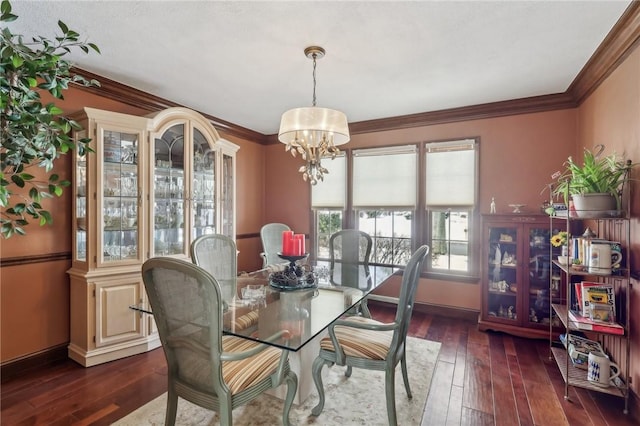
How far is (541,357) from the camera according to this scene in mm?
2805

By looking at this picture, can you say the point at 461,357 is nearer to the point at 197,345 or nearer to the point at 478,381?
the point at 478,381

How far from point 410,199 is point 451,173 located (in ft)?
1.87

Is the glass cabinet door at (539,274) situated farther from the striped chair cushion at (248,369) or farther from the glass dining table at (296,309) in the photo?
the striped chair cushion at (248,369)

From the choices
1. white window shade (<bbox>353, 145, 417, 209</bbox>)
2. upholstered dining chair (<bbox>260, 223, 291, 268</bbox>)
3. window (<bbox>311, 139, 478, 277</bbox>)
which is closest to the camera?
upholstered dining chair (<bbox>260, 223, 291, 268</bbox>)

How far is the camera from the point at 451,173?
3744mm

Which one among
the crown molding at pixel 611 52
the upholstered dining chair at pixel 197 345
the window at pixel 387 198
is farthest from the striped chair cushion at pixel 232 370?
the crown molding at pixel 611 52

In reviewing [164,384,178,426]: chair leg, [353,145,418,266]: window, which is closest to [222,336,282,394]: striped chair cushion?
[164,384,178,426]: chair leg

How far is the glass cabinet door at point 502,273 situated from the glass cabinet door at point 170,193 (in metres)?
3.27

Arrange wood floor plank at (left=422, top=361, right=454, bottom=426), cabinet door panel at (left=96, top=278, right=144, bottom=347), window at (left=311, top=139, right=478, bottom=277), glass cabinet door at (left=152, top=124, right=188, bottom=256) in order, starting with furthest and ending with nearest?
window at (left=311, top=139, right=478, bottom=277) → glass cabinet door at (left=152, top=124, right=188, bottom=256) → cabinet door panel at (left=96, top=278, right=144, bottom=347) → wood floor plank at (left=422, top=361, right=454, bottom=426)

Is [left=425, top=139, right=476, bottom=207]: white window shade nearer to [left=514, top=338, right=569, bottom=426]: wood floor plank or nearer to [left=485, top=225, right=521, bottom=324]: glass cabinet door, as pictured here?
[left=485, top=225, right=521, bottom=324]: glass cabinet door

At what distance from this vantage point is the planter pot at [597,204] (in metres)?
2.16

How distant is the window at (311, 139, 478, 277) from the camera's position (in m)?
3.72

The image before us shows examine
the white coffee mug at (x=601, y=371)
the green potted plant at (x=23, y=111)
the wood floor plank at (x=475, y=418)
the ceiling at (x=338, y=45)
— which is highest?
the ceiling at (x=338, y=45)

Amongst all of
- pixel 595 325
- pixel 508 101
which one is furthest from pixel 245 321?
pixel 508 101
